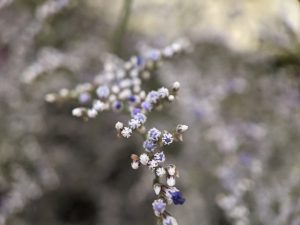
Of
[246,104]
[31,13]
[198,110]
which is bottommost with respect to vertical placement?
[198,110]

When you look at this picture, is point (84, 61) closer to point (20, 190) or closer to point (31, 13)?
point (31, 13)

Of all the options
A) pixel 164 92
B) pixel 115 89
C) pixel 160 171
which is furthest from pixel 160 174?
pixel 115 89

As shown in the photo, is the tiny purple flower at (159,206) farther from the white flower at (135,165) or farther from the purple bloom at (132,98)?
the purple bloom at (132,98)

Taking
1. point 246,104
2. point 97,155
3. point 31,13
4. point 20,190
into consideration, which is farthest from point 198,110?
point 31,13

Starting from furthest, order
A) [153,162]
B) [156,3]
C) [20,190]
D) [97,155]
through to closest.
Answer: [156,3]
[97,155]
[20,190]
[153,162]

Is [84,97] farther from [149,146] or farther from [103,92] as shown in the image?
[149,146]

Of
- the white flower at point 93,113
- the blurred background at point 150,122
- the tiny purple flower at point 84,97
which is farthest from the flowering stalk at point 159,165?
the blurred background at point 150,122

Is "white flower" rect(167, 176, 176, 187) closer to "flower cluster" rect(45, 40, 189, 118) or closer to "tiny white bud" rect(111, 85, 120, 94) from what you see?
"flower cluster" rect(45, 40, 189, 118)
